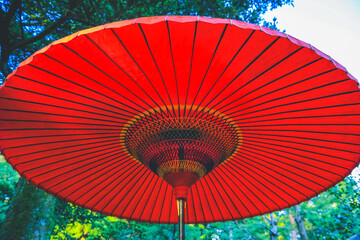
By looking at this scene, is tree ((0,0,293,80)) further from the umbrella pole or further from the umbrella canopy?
the umbrella pole

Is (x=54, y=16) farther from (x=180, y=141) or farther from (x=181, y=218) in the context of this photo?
(x=181, y=218)

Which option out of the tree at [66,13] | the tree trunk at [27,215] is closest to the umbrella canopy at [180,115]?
the tree trunk at [27,215]

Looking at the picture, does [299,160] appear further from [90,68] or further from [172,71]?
[90,68]

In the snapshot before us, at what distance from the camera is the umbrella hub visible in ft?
4.05

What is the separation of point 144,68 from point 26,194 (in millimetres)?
3134

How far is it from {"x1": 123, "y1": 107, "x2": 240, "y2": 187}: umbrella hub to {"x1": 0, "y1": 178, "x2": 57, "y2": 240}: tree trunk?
103 inches

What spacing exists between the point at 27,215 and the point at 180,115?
9.71 ft

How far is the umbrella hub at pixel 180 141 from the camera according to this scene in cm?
123

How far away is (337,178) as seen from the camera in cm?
142

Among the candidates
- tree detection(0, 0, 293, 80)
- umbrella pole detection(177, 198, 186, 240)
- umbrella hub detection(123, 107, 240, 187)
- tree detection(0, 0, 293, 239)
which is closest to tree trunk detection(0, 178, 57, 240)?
tree detection(0, 0, 293, 239)

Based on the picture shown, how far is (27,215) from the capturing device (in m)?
2.96

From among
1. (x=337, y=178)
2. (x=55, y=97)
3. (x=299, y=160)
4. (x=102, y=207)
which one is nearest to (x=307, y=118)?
(x=299, y=160)

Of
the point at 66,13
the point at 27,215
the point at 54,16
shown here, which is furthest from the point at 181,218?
the point at 54,16

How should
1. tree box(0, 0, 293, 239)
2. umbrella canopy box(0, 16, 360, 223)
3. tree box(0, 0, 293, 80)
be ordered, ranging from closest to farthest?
umbrella canopy box(0, 16, 360, 223) → tree box(0, 0, 293, 239) → tree box(0, 0, 293, 80)
